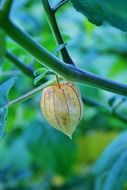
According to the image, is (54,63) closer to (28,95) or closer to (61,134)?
(28,95)

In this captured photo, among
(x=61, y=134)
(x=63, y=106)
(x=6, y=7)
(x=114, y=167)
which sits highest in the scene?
(x=6, y=7)

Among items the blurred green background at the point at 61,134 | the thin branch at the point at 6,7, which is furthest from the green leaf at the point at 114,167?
the thin branch at the point at 6,7

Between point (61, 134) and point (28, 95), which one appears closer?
point (28, 95)

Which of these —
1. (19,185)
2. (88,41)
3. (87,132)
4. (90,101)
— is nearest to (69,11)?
(88,41)

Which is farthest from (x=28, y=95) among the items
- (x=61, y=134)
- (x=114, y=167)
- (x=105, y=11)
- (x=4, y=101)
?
(x=61, y=134)

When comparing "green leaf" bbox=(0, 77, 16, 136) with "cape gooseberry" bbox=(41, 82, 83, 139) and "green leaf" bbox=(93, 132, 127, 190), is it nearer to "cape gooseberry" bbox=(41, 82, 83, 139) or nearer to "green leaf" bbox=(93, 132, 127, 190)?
"cape gooseberry" bbox=(41, 82, 83, 139)
